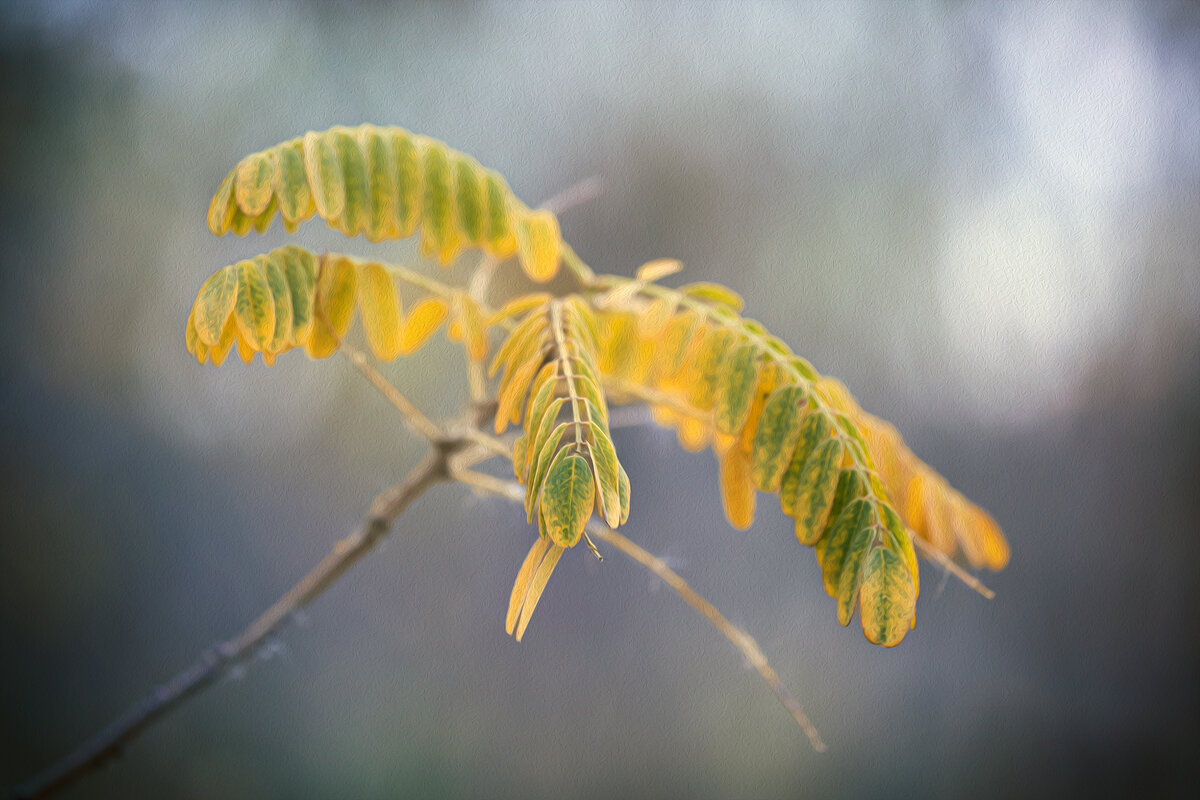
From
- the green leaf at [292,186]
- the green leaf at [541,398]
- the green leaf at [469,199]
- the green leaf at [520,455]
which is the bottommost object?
the green leaf at [520,455]

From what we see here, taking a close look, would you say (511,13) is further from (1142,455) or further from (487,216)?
(1142,455)

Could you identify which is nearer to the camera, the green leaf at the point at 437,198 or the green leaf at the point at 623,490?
the green leaf at the point at 623,490

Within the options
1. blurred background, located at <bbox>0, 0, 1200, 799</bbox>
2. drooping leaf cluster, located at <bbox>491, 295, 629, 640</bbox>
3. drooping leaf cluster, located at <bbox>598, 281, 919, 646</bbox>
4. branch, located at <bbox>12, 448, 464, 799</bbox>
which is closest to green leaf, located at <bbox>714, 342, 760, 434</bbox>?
drooping leaf cluster, located at <bbox>598, 281, 919, 646</bbox>

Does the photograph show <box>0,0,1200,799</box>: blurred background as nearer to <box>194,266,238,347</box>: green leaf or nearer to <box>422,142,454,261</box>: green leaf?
<box>422,142,454,261</box>: green leaf

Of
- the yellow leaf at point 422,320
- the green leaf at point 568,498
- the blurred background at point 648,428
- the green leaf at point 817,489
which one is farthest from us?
the blurred background at point 648,428

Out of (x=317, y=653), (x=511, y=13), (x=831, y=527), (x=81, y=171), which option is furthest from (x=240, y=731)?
(x=511, y=13)

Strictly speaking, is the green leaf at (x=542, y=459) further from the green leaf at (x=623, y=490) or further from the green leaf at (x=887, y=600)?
the green leaf at (x=887, y=600)

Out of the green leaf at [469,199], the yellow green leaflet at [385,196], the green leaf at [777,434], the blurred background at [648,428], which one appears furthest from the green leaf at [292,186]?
the blurred background at [648,428]
